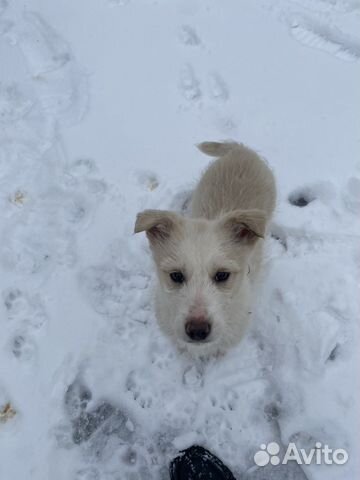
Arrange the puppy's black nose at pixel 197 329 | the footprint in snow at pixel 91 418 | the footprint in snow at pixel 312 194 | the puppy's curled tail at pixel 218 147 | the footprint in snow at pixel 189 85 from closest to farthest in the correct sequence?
the puppy's black nose at pixel 197 329 → the footprint in snow at pixel 91 418 → the puppy's curled tail at pixel 218 147 → the footprint in snow at pixel 312 194 → the footprint in snow at pixel 189 85

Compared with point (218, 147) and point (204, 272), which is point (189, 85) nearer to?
point (218, 147)

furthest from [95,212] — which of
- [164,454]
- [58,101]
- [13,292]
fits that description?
[164,454]

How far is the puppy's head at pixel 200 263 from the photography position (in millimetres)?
2281

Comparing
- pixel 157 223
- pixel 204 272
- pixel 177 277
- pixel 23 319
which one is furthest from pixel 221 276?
pixel 23 319

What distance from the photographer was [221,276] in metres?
2.40

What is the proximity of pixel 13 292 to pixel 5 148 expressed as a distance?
4.26 ft

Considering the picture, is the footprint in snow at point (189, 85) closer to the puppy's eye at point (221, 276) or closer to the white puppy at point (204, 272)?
the white puppy at point (204, 272)

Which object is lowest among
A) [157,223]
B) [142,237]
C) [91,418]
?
[91,418]

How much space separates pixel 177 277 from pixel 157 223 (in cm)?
30

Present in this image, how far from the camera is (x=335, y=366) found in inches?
116

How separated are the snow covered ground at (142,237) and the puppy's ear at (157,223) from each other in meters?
0.89

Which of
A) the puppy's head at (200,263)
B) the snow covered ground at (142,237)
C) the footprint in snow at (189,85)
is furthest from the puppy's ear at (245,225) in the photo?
the footprint in snow at (189,85)

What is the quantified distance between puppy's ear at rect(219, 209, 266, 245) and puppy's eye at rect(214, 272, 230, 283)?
19cm

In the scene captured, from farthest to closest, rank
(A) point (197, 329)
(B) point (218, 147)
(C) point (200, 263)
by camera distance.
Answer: (B) point (218, 147)
(C) point (200, 263)
(A) point (197, 329)
